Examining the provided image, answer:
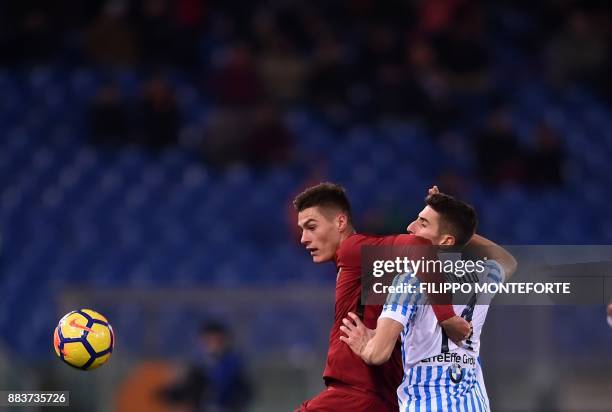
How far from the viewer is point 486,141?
518 inches

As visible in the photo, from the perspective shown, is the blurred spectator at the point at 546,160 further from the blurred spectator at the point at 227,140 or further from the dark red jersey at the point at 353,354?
the dark red jersey at the point at 353,354

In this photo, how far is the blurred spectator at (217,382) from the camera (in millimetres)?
9422

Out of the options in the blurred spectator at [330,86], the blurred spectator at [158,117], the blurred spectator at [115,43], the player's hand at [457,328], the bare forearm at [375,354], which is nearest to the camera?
the bare forearm at [375,354]

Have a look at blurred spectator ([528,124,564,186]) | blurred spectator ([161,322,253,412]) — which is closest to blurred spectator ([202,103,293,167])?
blurred spectator ([528,124,564,186])

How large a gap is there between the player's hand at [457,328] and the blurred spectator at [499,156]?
27.2 ft

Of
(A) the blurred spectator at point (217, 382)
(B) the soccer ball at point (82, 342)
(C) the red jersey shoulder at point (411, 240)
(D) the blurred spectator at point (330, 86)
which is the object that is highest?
(D) the blurred spectator at point (330, 86)

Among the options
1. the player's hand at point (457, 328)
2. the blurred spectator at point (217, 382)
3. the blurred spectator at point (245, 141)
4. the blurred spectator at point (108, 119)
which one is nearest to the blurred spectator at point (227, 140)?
the blurred spectator at point (245, 141)

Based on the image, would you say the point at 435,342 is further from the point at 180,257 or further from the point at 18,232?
the point at 18,232

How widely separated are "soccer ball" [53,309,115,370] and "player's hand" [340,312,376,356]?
5.12ft

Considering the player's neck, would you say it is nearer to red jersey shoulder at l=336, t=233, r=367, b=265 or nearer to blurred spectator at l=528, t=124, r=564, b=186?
red jersey shoulder at l=336, t=233, r=367, b=265

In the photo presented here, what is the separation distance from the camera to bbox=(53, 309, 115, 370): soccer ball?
5.96m

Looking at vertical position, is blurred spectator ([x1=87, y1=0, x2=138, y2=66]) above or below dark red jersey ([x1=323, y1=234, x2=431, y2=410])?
above

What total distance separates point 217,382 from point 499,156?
5.19m

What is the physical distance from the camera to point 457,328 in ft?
16.3
